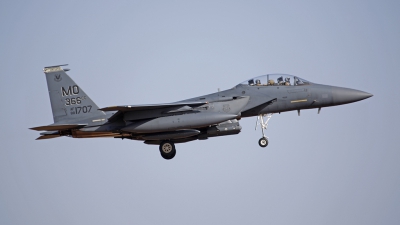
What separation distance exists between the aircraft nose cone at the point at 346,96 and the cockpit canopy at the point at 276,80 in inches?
45.9

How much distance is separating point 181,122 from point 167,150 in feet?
5.53

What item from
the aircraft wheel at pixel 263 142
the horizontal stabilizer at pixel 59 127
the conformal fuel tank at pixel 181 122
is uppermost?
the horizontal stabilizer at pixel 59 127

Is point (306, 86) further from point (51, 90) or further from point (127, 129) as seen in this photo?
point (51, 90)

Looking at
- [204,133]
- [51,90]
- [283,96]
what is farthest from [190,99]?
[51,90]

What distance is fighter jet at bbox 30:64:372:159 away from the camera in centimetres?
2245

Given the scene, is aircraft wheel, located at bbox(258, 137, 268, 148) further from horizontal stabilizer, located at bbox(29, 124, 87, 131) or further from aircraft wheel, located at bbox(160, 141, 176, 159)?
horizontal stabilizer, located at bbox(29, 124, 87, 131)

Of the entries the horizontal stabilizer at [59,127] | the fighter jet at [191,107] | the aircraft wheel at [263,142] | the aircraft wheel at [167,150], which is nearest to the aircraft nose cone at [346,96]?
the fighter jet at [191,107]

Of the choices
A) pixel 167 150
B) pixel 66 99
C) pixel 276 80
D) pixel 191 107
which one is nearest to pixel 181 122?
pixel 191 107

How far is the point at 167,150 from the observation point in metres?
23.1

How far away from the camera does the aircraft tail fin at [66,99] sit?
2303 centimetres

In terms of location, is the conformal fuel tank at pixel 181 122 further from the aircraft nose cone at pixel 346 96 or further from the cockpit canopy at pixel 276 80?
the aircraft nose cone at pixel 346 96

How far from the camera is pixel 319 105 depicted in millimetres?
23391

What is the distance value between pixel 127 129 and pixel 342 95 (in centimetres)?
821

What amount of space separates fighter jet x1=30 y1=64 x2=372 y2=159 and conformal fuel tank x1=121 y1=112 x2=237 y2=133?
9 cm
